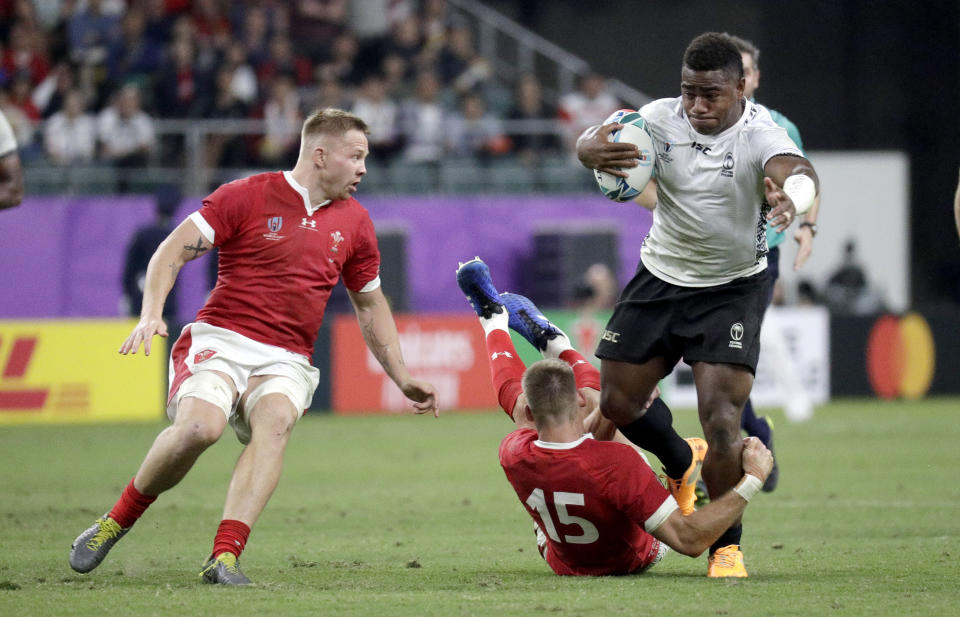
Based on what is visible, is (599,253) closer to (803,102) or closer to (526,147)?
(526,147)

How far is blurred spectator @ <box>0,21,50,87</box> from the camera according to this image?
19.8 metres

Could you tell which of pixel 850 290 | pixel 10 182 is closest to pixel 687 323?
pixel 10 182

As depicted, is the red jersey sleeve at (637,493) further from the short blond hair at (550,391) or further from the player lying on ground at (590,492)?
the short blond hair at (550,391)

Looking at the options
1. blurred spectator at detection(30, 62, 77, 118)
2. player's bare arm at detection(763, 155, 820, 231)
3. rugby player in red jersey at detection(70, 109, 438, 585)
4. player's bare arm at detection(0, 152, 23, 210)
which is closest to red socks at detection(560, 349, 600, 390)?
rugby player in red jersey at detection(70, 109, 438, 585)

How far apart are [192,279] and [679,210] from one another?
1308cm

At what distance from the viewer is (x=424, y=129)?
20.0 metres

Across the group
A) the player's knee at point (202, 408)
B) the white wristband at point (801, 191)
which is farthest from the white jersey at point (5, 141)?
the white wristband at point (801, 191)

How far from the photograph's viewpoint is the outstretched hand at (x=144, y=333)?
5.93 meters

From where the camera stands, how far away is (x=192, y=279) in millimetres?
18688

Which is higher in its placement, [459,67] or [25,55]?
[25,55]

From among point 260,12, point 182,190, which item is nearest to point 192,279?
point 182,190

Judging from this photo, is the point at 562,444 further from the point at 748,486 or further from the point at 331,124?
the point at 331,124

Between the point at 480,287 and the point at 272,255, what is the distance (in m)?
1.64

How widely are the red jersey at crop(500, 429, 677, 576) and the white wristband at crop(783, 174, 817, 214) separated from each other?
132 centimetres
